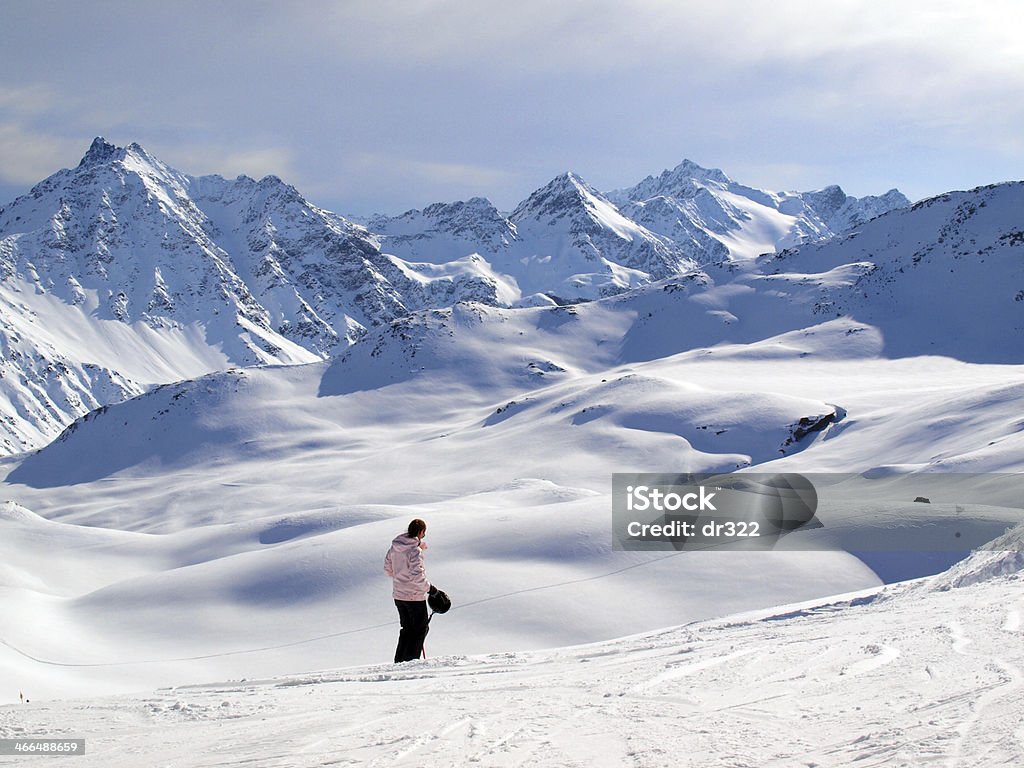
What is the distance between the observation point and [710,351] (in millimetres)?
104625

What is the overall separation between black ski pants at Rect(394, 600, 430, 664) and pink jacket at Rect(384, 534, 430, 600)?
0.17 m

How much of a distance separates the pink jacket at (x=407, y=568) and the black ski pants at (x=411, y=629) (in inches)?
6.7

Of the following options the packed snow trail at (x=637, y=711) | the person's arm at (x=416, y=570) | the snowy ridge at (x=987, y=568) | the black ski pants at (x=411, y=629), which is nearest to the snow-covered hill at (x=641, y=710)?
the packed snow trail at (x=637, y=711)

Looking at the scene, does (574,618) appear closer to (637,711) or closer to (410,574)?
→ (410,574)

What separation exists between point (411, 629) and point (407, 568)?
96cm

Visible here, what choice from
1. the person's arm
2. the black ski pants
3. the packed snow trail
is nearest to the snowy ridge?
the packed snow trail

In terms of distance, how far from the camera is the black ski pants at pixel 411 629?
987cm

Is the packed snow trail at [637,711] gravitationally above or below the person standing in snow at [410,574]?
below

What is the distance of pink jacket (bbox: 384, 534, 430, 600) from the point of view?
9.59m

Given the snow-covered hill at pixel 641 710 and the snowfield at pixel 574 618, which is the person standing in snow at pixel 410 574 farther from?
the snow-covered hill at pixel 641 710

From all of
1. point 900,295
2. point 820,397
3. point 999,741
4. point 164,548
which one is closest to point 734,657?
point 999,741

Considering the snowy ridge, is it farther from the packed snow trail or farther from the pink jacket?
the pink jacket

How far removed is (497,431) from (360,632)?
220 ft

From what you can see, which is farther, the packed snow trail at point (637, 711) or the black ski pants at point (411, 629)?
the black ski pants at point (411, 629)
